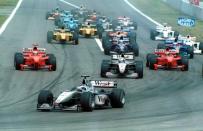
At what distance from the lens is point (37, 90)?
3094 cm

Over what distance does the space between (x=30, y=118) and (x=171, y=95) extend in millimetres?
8216

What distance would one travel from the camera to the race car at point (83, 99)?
25.4 metres

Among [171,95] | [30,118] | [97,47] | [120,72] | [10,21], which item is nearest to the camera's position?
[30,118]

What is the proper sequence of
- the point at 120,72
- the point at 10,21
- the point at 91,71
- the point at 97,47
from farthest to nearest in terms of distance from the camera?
the point at 10,21
the point at 97,47
the point at 91,71
the point at 120,72

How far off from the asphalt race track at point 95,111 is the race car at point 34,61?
1.77ft

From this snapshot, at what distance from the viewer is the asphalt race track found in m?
23.0

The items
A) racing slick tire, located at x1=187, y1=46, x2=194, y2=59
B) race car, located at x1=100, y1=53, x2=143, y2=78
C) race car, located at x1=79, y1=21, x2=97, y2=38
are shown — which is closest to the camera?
race car, located at x1=100, y1=53, x2=143, y2=78

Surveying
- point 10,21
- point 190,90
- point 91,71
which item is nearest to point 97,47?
point 91,71

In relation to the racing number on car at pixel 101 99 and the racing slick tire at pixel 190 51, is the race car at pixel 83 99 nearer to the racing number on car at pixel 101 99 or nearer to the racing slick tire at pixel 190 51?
the racing number on car at pixel 101 99

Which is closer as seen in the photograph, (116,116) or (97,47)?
(116,116)

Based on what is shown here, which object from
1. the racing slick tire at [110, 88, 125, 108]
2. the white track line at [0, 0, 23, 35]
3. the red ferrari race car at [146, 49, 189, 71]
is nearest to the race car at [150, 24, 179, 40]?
the white track line at [0, 0, 23, 35]

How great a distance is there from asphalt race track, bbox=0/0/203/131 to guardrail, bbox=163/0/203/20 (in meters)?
29.7

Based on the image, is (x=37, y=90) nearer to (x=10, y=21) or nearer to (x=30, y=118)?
(x=30, y=118)

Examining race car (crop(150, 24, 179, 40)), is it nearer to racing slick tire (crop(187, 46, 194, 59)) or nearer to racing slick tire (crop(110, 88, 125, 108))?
racing slick tire (crop(187, 46, 194, 59))
